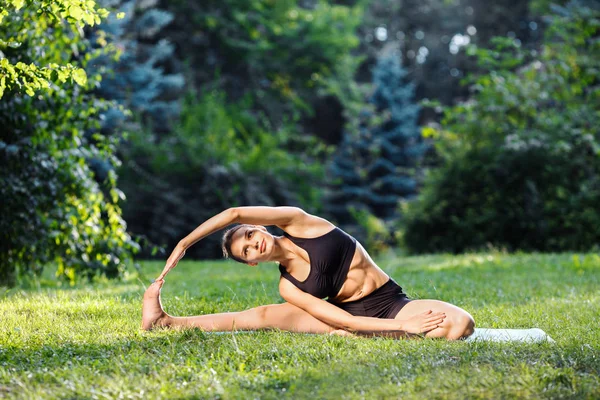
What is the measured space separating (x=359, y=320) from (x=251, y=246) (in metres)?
0.94

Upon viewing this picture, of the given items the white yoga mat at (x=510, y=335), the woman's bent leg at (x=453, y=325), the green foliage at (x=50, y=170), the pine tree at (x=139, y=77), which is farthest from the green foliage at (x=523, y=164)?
the woman's bent leg at (x=453, y=325)

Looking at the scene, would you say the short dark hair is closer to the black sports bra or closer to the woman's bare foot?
the black sports bra

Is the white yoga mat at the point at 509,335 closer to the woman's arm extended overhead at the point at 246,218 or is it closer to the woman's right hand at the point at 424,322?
the woman's right hand at the point at 424,322

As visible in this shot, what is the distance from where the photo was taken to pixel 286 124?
87.4 ft

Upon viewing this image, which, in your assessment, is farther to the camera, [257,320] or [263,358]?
[257,320]

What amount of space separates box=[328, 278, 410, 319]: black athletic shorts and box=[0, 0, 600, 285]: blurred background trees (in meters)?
2.70

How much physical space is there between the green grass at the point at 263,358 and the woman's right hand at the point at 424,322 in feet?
0.67

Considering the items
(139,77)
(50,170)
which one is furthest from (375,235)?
(50,170)

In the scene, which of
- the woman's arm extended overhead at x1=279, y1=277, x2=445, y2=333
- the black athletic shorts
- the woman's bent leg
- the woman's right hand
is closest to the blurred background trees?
the woman's arm extended overhead at x1=279, y1=277, x2=445, y2=333

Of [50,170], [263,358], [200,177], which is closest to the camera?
[263,358]

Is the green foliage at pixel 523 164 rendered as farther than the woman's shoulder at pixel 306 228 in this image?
Yes

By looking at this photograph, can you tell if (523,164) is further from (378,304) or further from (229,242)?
(229,242)

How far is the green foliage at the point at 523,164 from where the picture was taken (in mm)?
15617

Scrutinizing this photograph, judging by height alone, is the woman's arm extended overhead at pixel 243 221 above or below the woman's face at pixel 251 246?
above
